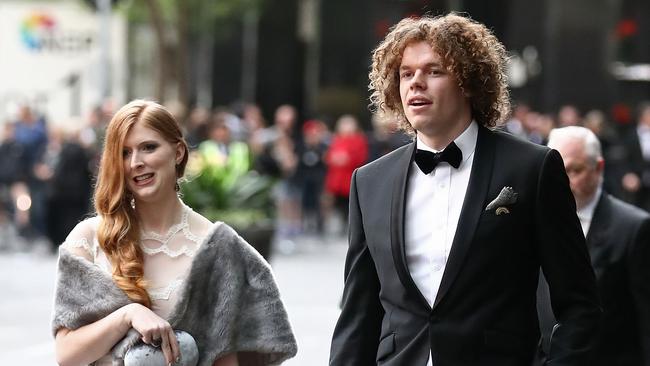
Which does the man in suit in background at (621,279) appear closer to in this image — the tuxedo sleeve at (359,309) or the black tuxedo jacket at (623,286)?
the black tuxedo jacket at (623,286)

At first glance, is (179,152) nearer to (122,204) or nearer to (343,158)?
(122,204)

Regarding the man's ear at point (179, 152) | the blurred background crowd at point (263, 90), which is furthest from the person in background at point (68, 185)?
the man's ear at point (179, 152)

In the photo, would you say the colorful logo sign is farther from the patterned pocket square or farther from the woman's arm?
the patterned pocket square

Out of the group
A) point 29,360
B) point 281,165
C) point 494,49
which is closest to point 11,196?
point 281,165

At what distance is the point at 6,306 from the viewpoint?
1572cm

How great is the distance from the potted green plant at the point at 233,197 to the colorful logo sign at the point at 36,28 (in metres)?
13.6

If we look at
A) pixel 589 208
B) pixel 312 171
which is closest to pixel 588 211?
pixel 589 208

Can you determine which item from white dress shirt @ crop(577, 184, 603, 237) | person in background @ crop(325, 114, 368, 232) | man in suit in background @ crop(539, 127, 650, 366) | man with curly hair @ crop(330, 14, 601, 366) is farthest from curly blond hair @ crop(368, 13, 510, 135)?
person in background @ crop(325, 114, 368, 232)

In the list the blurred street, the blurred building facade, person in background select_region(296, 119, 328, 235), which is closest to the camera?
the blurred street

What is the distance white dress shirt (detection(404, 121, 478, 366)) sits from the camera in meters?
4.73

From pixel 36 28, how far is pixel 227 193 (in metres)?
14.8

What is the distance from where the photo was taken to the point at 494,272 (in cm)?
468

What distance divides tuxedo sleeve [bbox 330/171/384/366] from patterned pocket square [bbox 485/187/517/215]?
0.47 metres

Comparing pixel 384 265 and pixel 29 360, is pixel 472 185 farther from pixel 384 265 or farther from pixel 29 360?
pixel 29 360
